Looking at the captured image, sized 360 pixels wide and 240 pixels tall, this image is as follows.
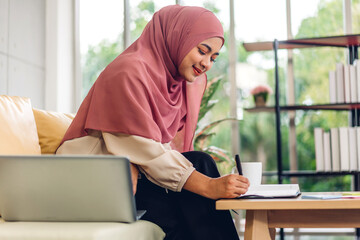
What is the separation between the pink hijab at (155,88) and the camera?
1.34 m

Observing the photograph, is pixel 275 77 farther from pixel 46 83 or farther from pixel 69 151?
pixel 69 151

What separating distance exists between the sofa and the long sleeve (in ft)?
0.44

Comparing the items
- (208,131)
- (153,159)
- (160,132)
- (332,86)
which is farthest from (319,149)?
(153,159)

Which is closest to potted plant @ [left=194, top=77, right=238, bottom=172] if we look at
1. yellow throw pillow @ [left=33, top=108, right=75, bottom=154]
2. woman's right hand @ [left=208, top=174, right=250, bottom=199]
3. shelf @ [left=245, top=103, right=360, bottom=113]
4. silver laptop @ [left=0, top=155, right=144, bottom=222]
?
shelf @ [left=245, top=103, right=360, bottom=113]

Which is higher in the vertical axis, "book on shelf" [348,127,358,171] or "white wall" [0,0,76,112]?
"white wall" [0,0,76,112]

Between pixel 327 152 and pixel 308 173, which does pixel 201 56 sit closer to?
pixel 327 152

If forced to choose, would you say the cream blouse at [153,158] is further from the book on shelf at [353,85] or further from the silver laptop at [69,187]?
the book on shelf at [353,85]

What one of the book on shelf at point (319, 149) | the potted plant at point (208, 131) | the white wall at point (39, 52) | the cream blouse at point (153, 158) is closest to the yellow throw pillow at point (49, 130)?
the cream blouse at point (153, 158)

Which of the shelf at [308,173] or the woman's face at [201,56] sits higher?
the woman's face at [201,56]

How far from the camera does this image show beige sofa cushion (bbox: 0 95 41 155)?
4.63 ft

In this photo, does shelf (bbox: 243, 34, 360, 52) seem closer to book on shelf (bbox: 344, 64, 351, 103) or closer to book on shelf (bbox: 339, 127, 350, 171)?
book on shelf (bbox: 344, 64, 351, 103)

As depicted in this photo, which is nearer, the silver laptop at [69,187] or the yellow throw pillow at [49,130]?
the silver laptop at [69,187]

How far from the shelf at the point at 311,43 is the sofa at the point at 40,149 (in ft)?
5.82

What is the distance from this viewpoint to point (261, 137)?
3.49 m
